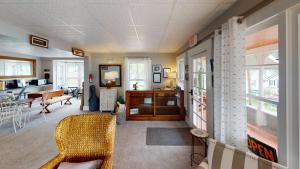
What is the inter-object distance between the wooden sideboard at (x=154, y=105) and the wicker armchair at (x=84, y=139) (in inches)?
117

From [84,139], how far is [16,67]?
7999mm

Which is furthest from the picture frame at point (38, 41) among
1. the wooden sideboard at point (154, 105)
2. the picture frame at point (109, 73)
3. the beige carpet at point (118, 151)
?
the picture frame at point (109, 73)

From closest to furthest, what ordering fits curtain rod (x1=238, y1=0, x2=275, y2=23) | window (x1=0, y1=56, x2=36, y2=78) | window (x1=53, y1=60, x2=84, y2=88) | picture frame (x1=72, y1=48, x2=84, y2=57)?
curtain rod (x1=238, y1=0, x2=275, y2=23), picture frame (x1=72, y1=48, x2=84, y2=57), window (x1=0, y1=56, x2=36, y2=78), window (x1=53, y1=60, x2=84, y2=88)

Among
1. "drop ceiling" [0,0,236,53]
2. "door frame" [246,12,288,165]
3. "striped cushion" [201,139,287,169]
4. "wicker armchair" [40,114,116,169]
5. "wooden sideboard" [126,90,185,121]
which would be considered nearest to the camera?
"striped cushion" [201,139,287,169]

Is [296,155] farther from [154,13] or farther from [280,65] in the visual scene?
[154,13]

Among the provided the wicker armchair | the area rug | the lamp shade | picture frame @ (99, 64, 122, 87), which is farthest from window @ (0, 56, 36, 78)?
the wicker armchair

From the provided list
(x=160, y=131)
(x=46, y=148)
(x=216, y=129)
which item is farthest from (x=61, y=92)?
(x=216, y=129)

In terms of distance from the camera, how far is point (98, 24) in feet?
8.96

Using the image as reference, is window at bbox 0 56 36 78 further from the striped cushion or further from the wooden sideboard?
the striped cushion

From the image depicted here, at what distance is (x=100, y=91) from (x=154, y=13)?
430cm

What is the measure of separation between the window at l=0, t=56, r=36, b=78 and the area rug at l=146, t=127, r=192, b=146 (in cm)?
709

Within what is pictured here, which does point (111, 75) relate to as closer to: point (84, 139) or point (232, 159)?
point (84, 139)

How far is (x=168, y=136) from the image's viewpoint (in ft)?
11.3

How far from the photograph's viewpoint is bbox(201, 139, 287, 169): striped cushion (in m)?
1.14
